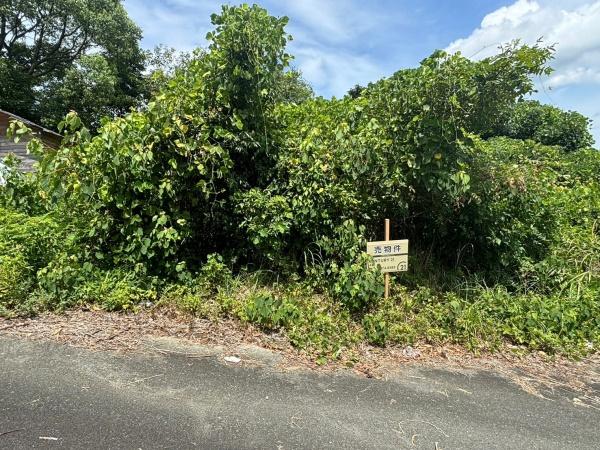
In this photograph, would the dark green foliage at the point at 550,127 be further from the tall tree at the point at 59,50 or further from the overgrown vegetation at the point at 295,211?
the tall tree at the point at 59,50

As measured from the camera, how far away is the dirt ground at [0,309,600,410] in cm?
326

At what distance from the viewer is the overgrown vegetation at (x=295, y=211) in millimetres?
3932

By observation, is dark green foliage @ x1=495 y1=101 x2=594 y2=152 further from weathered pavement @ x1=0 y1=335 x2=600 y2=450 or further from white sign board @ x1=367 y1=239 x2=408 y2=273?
weathered pavement @ x1=0 y1=335 x2=600 y2=450

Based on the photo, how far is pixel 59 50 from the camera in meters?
22.7

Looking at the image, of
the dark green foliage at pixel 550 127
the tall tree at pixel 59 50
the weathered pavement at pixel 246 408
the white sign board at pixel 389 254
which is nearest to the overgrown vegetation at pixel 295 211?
the white sign board at pixel 389 254

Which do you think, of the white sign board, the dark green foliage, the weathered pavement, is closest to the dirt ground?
the weathered pavement

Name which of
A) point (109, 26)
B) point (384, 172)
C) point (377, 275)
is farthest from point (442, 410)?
point (109, 26)

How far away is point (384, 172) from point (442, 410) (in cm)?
262

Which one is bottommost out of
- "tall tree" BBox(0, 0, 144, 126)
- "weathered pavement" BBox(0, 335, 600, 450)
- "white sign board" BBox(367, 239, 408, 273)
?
"weathered pavement" BBox(0, 335, 600, 450)

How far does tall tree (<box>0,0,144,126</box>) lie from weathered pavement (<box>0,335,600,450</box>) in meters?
19.1

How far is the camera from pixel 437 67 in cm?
399

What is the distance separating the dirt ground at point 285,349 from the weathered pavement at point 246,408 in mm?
144

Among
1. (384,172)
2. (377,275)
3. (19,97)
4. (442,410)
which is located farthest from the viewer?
(19,97)

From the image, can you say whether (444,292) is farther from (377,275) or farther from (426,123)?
(426,123)
